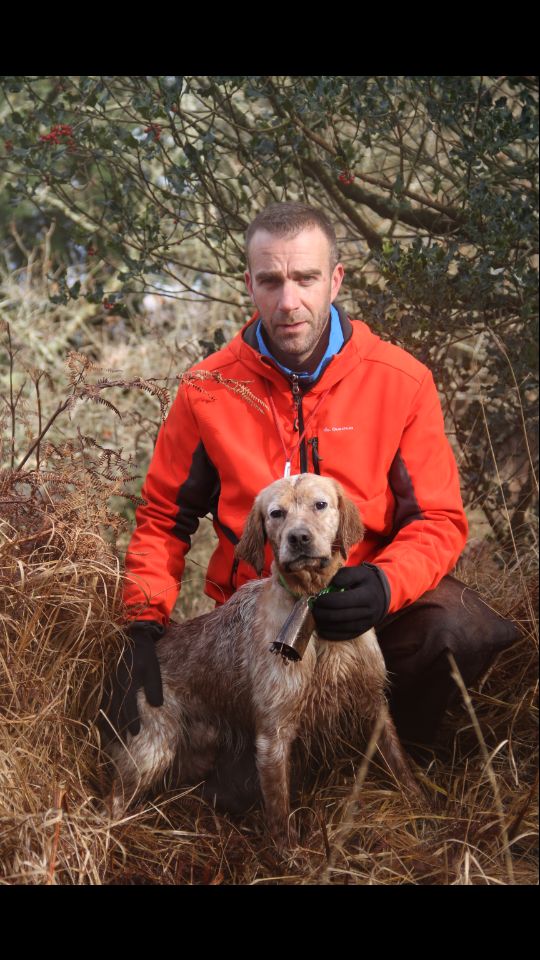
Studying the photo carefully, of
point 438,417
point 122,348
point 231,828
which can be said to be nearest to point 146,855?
point 231,828

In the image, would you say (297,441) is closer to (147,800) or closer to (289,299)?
(289,299)

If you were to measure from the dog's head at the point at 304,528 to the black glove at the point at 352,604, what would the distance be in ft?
0.23

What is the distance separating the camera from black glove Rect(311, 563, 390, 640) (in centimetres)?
322

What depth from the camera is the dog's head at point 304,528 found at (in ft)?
10.2

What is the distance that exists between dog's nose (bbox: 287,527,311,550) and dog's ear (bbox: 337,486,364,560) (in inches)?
10.8

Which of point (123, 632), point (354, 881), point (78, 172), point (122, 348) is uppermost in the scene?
point (78, 172)

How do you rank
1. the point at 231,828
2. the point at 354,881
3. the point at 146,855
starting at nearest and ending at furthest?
1. the point at 354,881
2. the point at 146,855
3. the point at 231,828

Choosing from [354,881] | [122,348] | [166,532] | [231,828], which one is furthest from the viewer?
[122,348]

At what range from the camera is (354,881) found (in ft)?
9.73

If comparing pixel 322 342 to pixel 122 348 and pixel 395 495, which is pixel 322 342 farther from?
pixel 122 348

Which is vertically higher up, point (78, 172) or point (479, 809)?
point (78, 172)

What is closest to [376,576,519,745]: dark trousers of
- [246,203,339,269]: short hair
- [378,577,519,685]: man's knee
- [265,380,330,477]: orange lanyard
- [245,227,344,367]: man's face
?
[378,577,519,685]: man's knee

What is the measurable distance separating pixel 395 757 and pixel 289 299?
172cm

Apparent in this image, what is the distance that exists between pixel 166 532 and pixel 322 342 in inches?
38.5
